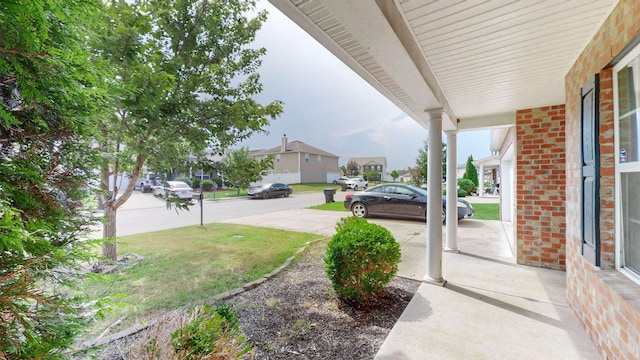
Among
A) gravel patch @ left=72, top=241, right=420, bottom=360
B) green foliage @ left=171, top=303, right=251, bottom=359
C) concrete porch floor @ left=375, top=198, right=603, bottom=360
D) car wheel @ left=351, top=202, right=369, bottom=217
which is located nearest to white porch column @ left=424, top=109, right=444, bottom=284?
concrete porch floor @ left=375, top=198, right=603, bottom=360

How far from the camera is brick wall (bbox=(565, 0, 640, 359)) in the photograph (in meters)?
1.80

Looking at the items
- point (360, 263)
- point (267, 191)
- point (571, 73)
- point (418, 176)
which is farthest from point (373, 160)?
point (360, 263)

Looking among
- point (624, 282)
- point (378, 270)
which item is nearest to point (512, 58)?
point (624, 282)

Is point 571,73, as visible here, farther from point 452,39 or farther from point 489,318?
point 489,318

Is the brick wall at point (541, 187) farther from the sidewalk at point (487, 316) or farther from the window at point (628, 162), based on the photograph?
the window at point (628, 162)

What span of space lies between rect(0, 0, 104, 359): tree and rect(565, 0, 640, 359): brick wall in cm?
310

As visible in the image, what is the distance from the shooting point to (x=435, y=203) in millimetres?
3914

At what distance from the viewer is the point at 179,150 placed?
447cm

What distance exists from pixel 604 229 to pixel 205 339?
3199 mm

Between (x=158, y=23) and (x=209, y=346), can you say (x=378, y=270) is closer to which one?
(x=209, y=346)

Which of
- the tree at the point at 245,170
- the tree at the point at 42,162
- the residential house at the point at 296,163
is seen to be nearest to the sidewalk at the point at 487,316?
the tree at the point at 42,162

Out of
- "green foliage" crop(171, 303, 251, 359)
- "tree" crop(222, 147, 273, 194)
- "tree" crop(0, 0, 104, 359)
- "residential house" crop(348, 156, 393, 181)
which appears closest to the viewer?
"tree" crop(0, 0, 104, 359)

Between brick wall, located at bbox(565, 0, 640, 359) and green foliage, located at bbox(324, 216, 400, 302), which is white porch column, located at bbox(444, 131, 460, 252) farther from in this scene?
green foliage, located at bbox(324, 216, 400, 302)

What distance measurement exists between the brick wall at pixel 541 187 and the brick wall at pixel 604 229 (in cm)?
157
